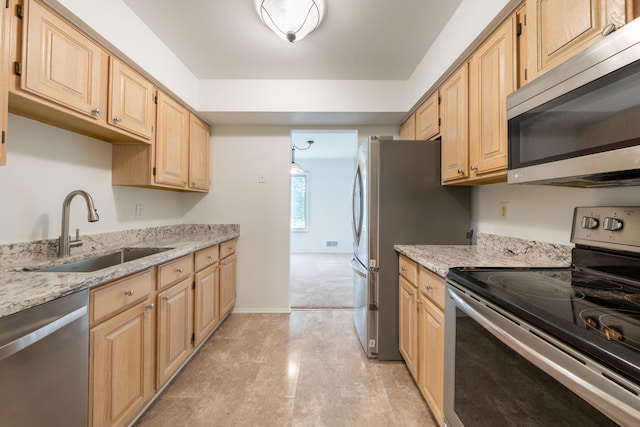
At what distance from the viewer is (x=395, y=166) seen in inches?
75.4

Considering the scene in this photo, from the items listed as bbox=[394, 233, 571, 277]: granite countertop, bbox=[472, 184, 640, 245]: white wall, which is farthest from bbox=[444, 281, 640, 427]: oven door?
bbox=[472, 184, 640, 245]: white wall

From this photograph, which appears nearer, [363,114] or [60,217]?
[60,217]

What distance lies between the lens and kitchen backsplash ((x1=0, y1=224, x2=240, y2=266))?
4.15 ft

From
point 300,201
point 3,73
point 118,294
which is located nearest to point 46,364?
point 118,294

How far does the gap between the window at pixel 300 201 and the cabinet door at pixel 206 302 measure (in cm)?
430

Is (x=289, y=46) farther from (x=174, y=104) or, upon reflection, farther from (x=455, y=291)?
(x=455, y=291)

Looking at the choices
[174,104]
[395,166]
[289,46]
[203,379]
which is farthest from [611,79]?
[174,104]

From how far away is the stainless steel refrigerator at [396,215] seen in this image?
1.91 m

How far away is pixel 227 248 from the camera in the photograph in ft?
8.52

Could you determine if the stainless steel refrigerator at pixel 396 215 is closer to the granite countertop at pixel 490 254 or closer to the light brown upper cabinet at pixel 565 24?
the granite countertop at pixel 490 254

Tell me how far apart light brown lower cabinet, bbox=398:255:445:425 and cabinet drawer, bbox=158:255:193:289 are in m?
1.54

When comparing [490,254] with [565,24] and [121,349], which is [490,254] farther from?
[121,349]

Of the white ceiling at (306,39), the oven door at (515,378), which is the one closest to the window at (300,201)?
the white ceiling at (306,39)

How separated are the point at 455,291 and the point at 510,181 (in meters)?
0.53
